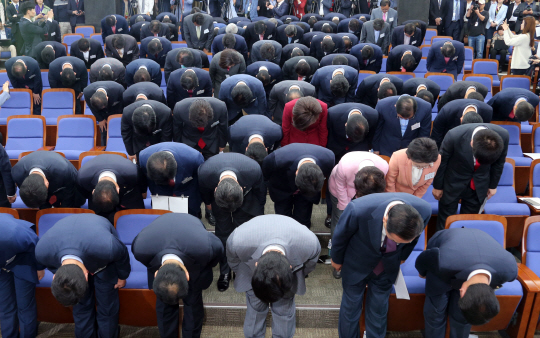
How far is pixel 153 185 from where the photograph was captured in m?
3.15

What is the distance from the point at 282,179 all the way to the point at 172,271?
1239 mm

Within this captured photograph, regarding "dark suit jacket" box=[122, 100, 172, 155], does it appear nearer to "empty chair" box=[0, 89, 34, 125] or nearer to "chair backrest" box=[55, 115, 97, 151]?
"chair backrest" box=[55, 115, 97, 151]

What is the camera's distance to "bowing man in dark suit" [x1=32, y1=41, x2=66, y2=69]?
21.0 feet

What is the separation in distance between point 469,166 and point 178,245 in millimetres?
2207

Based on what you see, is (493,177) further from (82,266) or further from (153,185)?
(82,266)

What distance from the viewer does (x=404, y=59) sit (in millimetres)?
6012

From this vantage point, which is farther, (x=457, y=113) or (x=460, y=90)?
(x=460, y=90)

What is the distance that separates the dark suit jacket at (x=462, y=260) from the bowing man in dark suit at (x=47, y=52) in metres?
6.08

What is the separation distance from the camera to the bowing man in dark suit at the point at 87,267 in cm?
217

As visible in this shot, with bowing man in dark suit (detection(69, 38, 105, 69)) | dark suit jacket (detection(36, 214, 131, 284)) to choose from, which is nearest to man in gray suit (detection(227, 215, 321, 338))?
dark suit jacket (detection(36, 214, 131, 284))

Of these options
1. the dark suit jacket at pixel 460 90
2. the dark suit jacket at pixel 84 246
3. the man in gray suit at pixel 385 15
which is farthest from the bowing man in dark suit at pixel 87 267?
the man in gray suit at pixel 385 15

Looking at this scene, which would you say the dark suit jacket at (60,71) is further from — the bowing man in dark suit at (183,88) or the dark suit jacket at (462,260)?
the dark suit jacket at (462,260)

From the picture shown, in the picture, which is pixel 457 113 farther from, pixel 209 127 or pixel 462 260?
pixel 209 127

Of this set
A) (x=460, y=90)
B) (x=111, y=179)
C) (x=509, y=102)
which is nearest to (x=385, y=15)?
(x=460, y=90)
